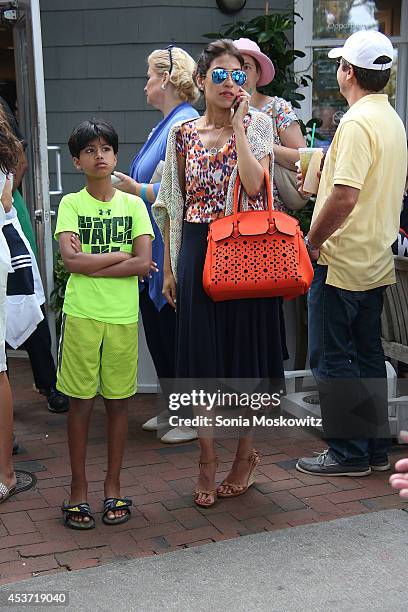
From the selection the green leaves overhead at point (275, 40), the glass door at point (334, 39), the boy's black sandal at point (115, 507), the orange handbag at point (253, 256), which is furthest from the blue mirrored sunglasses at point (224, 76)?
the glass door at point (334, 39)

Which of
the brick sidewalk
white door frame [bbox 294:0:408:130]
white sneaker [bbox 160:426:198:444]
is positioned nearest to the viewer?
the brick sidewalk

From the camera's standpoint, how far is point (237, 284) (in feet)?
11.3

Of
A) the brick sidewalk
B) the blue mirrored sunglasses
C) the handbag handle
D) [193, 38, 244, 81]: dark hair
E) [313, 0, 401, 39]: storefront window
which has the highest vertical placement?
[313, 0, 401, 39]: storefront window

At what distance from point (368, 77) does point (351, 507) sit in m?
2.00

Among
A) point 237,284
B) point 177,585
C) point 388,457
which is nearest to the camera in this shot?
point 177,585

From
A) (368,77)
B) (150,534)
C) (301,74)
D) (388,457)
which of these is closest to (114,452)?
(150,534)

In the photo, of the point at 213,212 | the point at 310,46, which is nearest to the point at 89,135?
the point at 213,212

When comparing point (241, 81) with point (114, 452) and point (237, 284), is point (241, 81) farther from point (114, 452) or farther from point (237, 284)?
point (114, 452)

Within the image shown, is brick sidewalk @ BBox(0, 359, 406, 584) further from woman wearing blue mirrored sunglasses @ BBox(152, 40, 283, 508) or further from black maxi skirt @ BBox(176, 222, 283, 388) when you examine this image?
black maxi skirt @ BBox(176, 222, 283, 388)

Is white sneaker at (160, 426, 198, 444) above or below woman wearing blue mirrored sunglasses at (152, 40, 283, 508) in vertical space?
below

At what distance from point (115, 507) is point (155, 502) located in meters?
0.29

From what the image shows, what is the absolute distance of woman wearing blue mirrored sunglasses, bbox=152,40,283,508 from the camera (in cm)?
353

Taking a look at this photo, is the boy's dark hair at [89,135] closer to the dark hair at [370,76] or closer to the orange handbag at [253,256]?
the orange handbag at [253,256]

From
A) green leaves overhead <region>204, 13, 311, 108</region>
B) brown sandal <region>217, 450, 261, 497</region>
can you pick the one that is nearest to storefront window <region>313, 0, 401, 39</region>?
green leaves overhead <region>204, 13, 311, 108</region>
